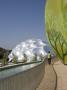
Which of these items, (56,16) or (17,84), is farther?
(17,84)

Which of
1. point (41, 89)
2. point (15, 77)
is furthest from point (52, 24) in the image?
point (41, 89)

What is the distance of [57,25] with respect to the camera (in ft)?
4.81

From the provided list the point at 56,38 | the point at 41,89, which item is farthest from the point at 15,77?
the point at 56,38

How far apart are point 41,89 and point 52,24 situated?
179 inches

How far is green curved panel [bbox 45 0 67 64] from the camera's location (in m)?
1.45

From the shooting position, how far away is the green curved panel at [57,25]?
1.45 meters

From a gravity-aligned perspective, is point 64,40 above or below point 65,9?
below

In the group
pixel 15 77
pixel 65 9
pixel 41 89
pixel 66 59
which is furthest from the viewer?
pixel 41 89

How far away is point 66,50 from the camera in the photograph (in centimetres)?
149

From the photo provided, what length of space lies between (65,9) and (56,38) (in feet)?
0.63

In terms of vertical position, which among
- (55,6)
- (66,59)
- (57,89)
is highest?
(55,6)

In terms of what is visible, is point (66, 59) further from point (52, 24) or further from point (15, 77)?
point (15, 77)

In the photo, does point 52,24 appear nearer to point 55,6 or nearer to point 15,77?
point 55,6

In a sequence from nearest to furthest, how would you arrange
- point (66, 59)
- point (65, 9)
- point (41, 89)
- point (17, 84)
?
point (65, 9), point (66, 59), point (17, 84), point (41, 89)
